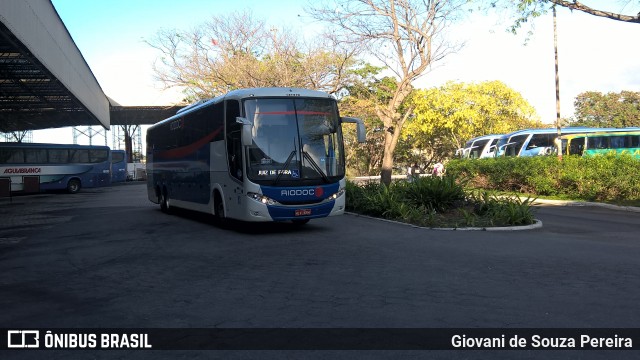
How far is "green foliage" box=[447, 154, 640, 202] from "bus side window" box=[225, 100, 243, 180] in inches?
374

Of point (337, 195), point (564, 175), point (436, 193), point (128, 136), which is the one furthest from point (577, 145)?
point (128, 136)

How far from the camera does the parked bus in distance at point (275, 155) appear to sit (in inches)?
455

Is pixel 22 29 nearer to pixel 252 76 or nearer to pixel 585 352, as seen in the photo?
pixel 252 76

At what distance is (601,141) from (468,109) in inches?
597

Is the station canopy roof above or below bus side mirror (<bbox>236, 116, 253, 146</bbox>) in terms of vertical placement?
above

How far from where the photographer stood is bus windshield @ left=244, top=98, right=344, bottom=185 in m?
11.6

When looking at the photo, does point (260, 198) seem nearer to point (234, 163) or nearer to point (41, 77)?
point (234, 163)

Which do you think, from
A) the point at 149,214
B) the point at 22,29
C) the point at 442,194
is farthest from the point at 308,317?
the point at 22,29

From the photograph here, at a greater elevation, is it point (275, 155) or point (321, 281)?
point (275, 155)

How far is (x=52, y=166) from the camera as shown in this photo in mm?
33344

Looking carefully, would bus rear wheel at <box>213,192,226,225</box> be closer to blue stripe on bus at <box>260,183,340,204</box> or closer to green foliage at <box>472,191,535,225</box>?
blue stripe on bus at <box>260,183,340,204</box>

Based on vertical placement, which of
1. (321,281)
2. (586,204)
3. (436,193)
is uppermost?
(436,193)

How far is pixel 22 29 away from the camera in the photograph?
52.5ft

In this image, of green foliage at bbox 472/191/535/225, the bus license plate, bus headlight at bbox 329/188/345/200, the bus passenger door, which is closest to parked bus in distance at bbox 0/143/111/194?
the bus passenger door
